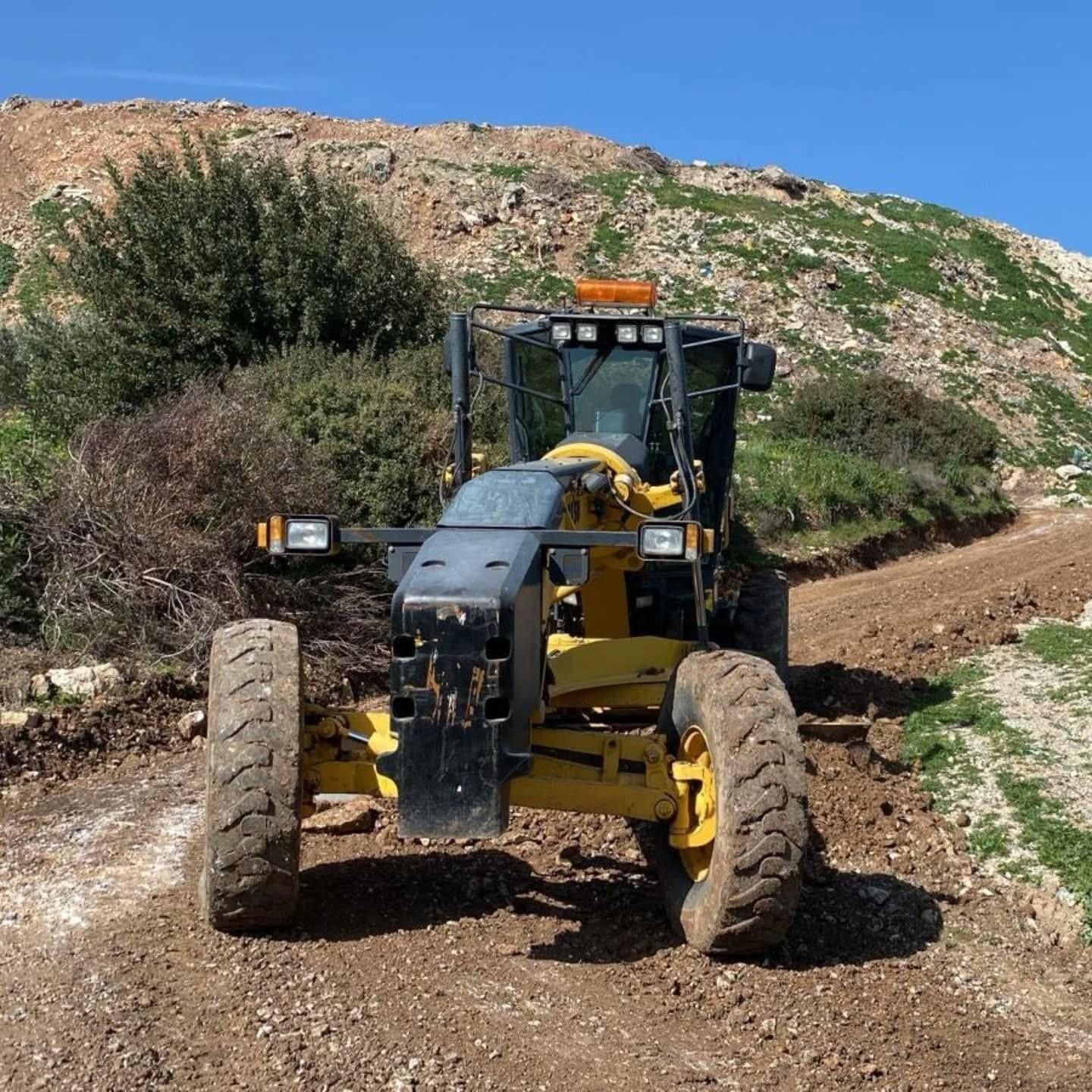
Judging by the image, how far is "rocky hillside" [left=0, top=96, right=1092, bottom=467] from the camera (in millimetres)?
31562

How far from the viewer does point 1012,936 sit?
5781 mm

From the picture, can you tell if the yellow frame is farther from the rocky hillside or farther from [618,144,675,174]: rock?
[618,144,675,174]: rock

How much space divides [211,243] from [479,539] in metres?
12.5

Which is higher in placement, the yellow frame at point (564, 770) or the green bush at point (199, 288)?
the green bush at point (199, 288)

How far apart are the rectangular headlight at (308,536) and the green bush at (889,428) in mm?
18730

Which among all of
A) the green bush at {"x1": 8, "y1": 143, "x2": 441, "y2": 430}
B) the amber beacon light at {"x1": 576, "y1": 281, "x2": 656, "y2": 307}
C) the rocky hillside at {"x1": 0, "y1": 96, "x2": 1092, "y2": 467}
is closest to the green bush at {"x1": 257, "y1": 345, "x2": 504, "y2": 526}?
the green bush at {"x1": 8, "y1": 143, "x2": 441, "y2": 430}

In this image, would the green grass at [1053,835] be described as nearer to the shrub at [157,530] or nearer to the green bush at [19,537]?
the shrub at [157,530]

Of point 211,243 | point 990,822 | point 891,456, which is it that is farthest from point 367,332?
point 990,822

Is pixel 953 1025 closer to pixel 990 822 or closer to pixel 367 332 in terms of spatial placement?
pixel 990 822

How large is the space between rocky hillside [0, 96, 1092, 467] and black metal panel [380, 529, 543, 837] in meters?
A: 24.8

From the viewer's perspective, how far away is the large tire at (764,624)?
9055 millimetres

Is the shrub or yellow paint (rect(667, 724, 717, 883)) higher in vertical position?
the shrub

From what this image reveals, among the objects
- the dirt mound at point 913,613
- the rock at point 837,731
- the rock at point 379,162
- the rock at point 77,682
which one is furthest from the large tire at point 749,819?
the rock at point 379,162

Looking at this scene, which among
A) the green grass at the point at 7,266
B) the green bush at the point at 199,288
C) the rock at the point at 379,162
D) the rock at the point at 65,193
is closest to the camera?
the green bush at the point at 199,288
